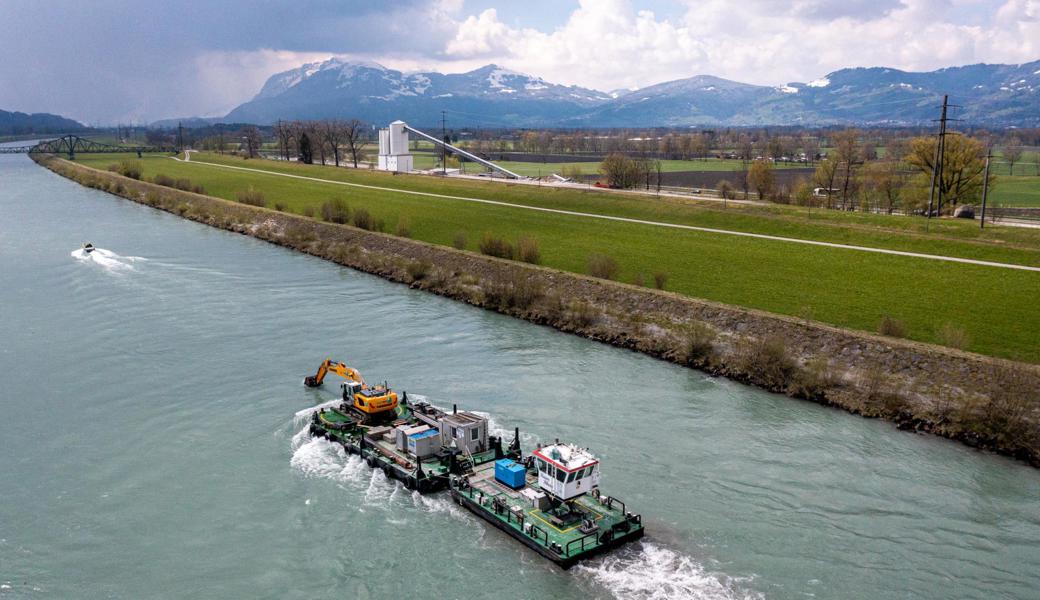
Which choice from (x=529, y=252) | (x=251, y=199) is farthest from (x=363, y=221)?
(x=251, y=199)

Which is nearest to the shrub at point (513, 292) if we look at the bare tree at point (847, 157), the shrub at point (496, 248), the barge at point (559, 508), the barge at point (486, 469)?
the shrub at point (496, 248)

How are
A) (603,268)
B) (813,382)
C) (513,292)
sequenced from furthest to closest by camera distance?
(603,268)
(513,292)
(813,382)

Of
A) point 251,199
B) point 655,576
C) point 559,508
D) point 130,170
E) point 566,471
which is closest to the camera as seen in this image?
point 655,576

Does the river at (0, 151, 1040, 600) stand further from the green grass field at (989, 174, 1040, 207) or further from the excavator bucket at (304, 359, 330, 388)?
the green grass field at (989, 174, 1040, 207)

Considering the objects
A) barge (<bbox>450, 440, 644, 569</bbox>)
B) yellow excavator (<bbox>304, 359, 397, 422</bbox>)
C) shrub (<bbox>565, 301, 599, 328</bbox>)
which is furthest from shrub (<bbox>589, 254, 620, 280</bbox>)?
barge (<bbox>450, 440, 644, 569</bbox>)

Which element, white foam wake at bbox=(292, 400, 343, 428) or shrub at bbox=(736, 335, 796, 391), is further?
shrub at bbox=(736, 335, 796, 391)

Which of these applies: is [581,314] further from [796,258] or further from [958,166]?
[958,166]

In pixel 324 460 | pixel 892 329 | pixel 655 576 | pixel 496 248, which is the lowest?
pixel 655 576
